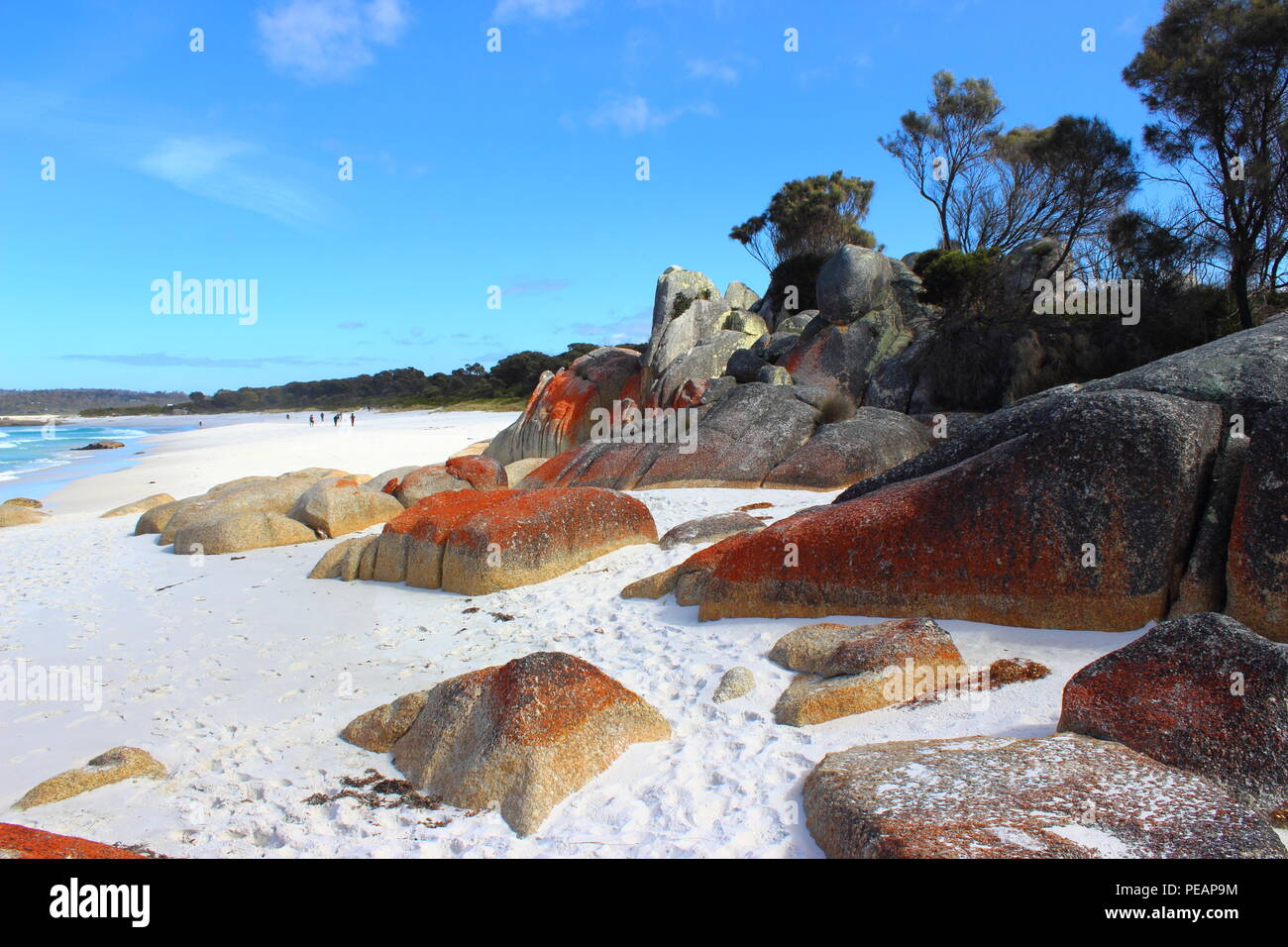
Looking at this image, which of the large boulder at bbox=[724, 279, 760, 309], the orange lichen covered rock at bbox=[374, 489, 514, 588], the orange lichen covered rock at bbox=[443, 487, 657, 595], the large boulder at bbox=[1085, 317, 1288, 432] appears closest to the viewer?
the large boulder at bbox=[1085, 317, 1288, 432]

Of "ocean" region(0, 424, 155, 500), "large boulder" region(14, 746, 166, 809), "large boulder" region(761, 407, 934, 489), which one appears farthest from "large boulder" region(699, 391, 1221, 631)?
"ocean" region(0, 424, 155, 500)

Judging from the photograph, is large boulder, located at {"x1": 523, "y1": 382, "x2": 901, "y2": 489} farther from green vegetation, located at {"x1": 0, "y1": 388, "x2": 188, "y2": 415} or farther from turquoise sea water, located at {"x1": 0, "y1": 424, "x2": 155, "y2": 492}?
green vegetation, located at {"x1": 0, "y1": 388, "x2": 188, "y2": 415}

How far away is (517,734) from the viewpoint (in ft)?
14.3

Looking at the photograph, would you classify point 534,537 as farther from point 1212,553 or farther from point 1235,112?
point 1235,112

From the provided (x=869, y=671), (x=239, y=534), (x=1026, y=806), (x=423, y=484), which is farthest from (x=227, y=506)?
(x=1026, y=806)

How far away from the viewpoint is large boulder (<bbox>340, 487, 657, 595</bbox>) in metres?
8.69

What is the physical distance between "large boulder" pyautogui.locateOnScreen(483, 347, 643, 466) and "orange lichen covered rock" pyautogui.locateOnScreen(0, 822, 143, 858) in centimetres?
1693

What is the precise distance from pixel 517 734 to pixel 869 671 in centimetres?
218

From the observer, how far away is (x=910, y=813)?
10.8 ft

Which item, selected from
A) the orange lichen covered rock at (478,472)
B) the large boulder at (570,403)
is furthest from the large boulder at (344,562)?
the large boulder at (570,403)
